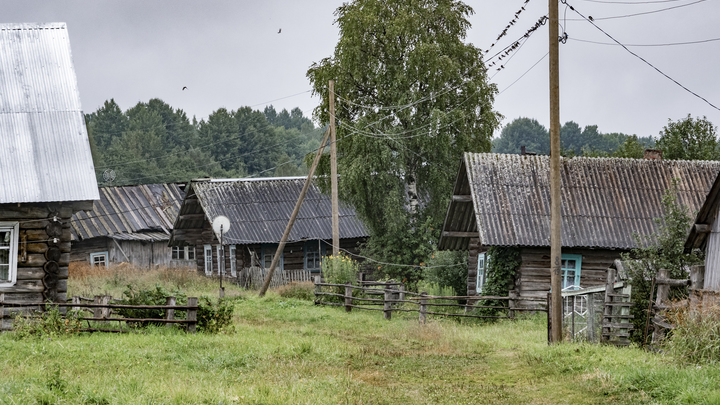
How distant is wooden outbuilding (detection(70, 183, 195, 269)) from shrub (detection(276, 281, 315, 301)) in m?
14.5

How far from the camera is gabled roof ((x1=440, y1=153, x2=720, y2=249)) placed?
22859 millimetres

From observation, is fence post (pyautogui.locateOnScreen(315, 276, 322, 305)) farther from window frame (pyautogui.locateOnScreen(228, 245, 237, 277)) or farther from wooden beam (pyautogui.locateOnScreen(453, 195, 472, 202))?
window frame (pyautogui.locateOnScreen(228, 245, 237, 277))

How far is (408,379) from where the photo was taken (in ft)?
39.1

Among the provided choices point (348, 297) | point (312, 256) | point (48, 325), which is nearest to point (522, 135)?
point (312, 256)

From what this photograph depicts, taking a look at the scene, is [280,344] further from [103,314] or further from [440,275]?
[440,275]

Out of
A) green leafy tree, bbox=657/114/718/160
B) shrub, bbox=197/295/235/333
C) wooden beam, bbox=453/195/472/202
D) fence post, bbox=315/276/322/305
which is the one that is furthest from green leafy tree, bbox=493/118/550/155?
shrub, bbox=197/295/235/333

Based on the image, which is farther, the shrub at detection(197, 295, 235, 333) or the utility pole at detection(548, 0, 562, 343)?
the shrub at detection(197, 295, 235, 333)

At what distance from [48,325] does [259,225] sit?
20.9m

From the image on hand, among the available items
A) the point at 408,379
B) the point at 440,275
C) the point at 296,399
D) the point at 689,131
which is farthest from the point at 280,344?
the point at 689,131

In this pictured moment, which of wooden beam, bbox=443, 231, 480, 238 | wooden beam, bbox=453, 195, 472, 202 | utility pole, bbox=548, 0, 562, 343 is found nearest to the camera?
utility pole, bbox=548, 0, 562, 343

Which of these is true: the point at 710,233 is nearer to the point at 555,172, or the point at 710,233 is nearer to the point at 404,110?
the point at 555,172

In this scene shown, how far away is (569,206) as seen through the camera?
23797mm

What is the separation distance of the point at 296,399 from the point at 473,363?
514 cm

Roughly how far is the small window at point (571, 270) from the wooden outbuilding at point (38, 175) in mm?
14333
